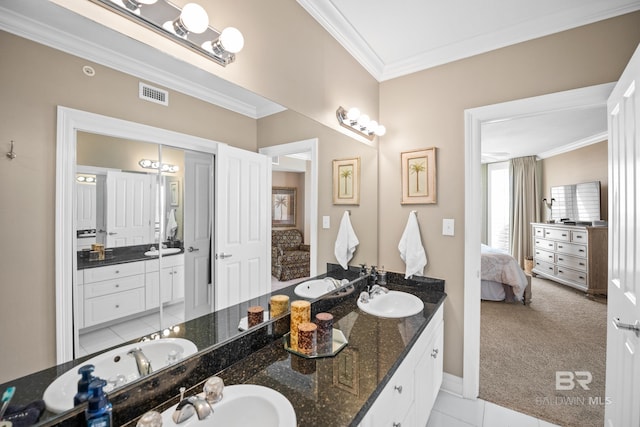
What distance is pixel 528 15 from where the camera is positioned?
1.77 meters

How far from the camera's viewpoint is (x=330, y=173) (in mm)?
1812

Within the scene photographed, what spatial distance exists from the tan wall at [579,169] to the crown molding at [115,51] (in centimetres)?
550

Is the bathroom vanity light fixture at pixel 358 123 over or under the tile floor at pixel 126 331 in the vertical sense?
over

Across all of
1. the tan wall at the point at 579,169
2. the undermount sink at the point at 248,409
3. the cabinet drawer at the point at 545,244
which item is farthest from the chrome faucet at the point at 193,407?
the cabinet drawer at the point at 545,244

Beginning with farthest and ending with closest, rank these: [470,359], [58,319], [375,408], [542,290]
→ 1. [542,290]
2. [470,359]
3. [375,408]
4. [58,319]

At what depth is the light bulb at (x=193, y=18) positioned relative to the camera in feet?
3.06

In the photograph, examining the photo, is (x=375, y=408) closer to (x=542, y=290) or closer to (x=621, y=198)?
(x=621, y=198)

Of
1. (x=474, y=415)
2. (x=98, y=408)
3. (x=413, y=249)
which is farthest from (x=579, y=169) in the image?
(x=98, y=408)

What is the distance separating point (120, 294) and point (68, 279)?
0.39 feet

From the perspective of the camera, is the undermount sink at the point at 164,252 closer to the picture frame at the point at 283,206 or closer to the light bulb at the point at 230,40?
the picture frame at the point at 283,206

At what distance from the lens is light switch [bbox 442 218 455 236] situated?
6.97ft

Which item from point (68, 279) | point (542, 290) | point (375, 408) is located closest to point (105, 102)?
point (68, 279)

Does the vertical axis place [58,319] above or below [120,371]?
above

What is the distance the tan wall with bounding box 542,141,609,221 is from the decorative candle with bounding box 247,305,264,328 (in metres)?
5.37
